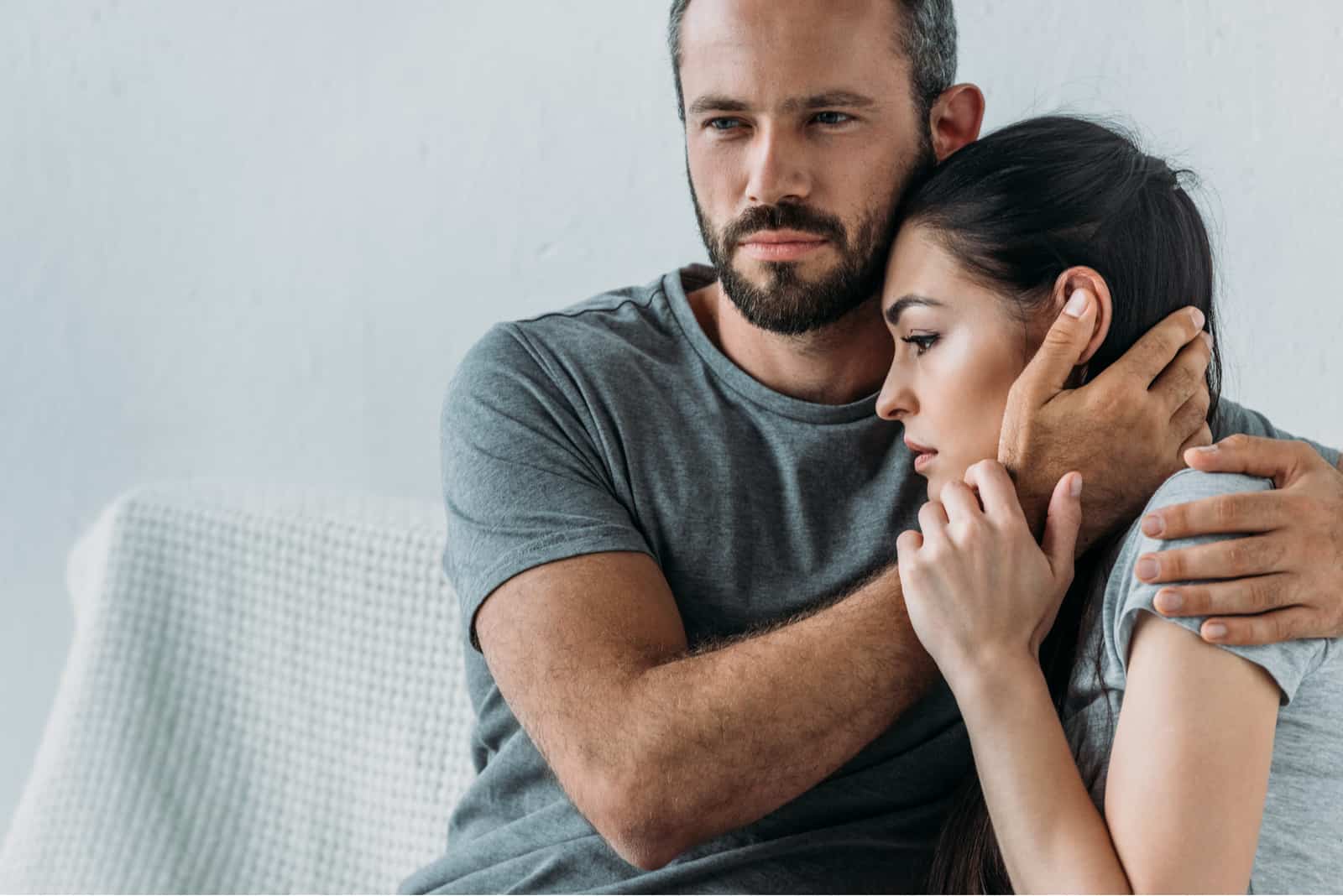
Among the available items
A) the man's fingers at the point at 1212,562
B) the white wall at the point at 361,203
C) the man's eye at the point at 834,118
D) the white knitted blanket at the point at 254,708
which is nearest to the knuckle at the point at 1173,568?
the man's fingers at the point at 1212,562

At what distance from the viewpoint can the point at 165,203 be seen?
246 cm

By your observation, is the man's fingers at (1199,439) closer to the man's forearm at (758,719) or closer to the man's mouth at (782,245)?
the man's forearm at (758,719)

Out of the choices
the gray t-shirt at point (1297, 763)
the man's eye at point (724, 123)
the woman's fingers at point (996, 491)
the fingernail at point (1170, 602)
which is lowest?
the gray t-shirt at point (1297, 763)

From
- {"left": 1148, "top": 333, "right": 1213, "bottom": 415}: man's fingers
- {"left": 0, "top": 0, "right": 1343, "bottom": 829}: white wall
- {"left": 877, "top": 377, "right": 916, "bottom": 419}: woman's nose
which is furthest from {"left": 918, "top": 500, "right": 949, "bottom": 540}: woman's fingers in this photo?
{"left": 0, "top": 0, "right": 1343, "bottom": 829}: white wall

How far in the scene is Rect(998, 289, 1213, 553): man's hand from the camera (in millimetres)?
1231

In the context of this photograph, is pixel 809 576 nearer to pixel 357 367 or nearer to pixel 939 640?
pixel 939 640

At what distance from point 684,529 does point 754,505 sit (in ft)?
0.28

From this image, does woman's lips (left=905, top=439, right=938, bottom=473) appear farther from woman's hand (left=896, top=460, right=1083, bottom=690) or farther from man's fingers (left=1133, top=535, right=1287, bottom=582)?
man's fingers (left=1133, top=535, right=1287, bottom=582)

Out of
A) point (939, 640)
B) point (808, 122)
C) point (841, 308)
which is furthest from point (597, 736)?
point (808, 122)

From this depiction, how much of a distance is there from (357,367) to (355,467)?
7.1 inches

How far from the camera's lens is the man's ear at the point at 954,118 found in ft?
5.24

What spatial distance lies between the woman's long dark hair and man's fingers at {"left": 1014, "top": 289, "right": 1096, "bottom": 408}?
36 millimetres

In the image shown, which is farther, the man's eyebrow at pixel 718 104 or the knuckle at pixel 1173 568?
the man's eyebrow at pixel 718 104

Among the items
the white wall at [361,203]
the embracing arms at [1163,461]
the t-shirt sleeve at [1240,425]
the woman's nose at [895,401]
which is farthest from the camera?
the white wall at [361,203]
